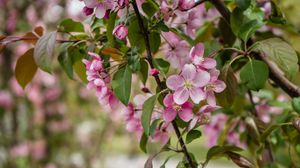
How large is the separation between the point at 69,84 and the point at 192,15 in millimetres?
3261

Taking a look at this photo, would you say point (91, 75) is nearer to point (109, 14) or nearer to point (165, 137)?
point (109, 14)

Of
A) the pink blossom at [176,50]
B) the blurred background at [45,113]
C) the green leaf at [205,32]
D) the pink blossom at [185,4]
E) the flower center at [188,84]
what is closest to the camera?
the flower center at [188,84]

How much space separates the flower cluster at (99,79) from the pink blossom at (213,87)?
0.62 feet

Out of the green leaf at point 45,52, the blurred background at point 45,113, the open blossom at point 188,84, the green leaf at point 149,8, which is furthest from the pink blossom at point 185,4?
the blurred background at point 45,113

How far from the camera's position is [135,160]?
26.3 ft

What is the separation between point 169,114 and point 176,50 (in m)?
0.22

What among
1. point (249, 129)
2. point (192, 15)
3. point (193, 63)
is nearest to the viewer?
point (193, 63)

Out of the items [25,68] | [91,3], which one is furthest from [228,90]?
[25,68]

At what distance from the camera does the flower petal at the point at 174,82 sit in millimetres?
803

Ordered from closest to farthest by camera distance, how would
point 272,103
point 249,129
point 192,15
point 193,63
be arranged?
point 193,63
point 192,15
point 249,129
point 272,103

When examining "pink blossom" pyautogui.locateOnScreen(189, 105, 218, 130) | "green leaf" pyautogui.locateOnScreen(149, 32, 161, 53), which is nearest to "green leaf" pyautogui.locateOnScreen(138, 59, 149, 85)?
"green leaf" pyautogui.locateOnScreen(149, 32, 161, 53)

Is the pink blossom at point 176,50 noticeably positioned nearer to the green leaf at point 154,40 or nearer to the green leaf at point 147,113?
the green leaf at point 154,40

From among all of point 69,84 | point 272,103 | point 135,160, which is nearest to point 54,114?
point 69,84

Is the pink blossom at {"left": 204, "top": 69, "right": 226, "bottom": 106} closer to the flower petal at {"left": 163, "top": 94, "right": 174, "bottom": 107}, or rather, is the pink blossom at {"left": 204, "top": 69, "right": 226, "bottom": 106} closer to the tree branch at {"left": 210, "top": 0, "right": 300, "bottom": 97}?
the flower petal at {"left": 163, "top": 94, "right": 174, "bottom": 107}
